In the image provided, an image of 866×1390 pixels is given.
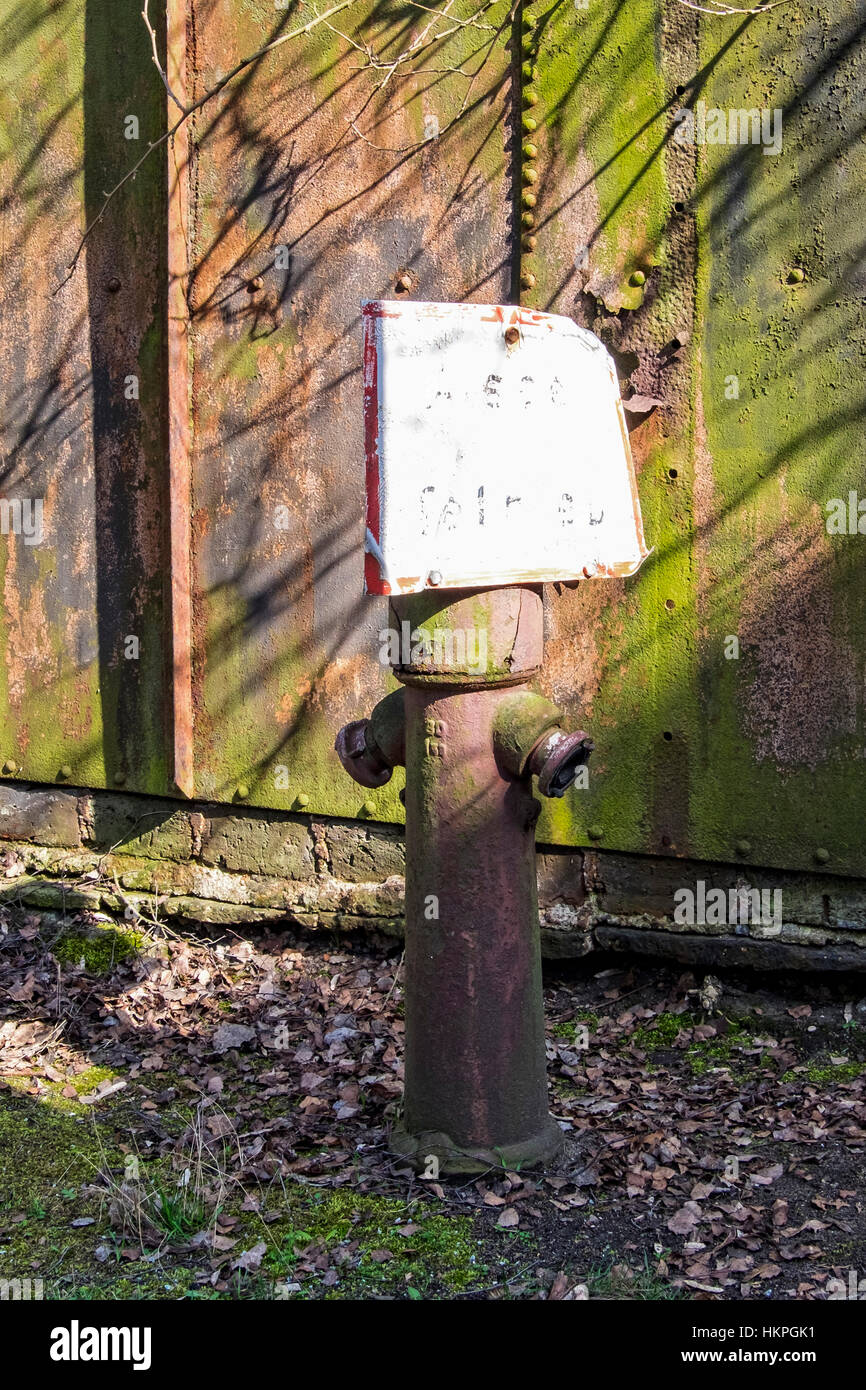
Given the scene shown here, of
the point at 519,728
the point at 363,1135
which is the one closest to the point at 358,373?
the point at 519,728

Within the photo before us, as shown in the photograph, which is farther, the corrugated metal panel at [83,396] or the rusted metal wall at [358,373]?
the corrugated metal panel at [83,396]

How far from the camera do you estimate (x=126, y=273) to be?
18.3 feet

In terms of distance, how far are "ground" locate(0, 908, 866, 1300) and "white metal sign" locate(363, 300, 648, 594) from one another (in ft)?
5.95

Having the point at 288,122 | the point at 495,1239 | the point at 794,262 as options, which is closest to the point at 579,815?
the point at 495,1239

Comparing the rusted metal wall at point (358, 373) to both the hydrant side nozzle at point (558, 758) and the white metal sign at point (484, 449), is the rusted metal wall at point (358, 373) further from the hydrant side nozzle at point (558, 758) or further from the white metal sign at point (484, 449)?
the hydrant side nozzle at point (558, 758)

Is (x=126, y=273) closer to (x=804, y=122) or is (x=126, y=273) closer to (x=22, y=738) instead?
(x=22, y=738)

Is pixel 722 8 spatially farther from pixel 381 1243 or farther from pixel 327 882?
pixel 381 1243

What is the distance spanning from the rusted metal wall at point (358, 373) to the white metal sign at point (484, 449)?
1.21 meters

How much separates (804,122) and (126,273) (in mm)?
2835

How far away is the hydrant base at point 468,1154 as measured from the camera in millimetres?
3818

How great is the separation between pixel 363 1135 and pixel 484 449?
2232 millimetres

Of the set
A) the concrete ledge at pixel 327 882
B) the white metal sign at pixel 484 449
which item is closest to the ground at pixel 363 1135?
the concrete ledge at pixel 327 882

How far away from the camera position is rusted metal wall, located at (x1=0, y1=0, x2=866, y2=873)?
4.57 meters

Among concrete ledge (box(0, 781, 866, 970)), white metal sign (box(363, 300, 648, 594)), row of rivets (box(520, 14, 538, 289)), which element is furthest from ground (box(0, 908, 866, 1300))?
row of rivets (box(520, 14, 538, 289))
